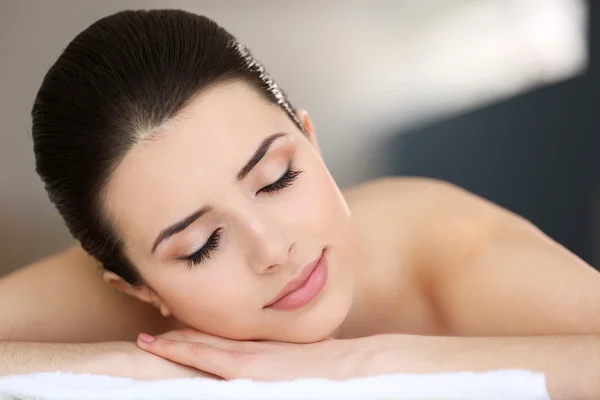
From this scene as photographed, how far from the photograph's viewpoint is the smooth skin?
85 cm

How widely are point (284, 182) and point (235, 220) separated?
0.10 m

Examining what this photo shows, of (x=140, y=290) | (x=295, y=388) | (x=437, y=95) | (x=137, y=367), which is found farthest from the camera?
(x=437, y=95)

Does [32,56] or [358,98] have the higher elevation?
[32,56]

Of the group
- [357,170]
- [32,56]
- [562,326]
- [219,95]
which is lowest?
[562,326]

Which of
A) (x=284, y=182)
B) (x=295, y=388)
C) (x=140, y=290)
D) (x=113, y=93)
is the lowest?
(x=295, y=388)

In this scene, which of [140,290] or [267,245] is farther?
[140,290]

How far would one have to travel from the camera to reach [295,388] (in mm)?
796

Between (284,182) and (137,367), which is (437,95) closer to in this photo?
(284,182)

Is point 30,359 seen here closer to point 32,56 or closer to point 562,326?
point 562,326

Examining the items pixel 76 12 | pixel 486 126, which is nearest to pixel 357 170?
pixel 486 126

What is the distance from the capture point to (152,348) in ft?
3.05

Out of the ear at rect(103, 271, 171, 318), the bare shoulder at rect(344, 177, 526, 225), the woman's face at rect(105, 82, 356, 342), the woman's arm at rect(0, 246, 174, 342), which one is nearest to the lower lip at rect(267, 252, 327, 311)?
the woman's face at rect(105, 82, 356, 342)

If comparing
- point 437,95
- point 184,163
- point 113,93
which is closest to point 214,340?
point 184,163

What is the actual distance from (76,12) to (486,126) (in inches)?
43.7
